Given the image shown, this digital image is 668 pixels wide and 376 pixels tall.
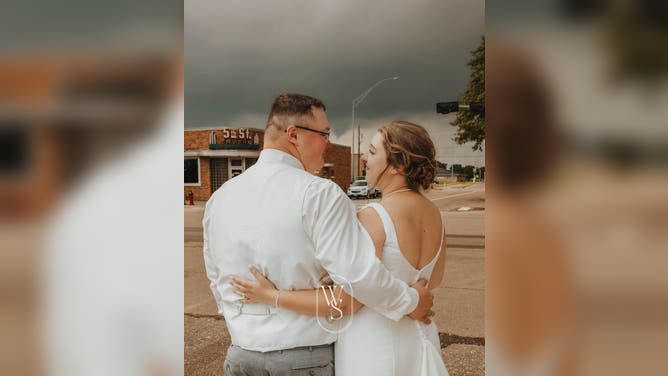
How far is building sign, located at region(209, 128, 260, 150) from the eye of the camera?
2059 mm

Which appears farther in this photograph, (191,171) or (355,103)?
(191,171)

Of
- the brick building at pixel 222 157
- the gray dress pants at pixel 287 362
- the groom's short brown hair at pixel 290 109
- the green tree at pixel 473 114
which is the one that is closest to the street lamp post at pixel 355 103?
the brick building at pixel 222 157

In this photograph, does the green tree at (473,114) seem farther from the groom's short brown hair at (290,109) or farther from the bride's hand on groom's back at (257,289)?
the bride's hand on groom's back at (257,289)

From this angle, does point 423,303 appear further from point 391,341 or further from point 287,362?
point 287,362

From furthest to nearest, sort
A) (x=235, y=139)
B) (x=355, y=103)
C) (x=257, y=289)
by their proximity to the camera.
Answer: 1. (x=235, y=139)
2. (x=355, y=103)
3. (x=257, y=289)

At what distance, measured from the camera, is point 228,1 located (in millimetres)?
2242

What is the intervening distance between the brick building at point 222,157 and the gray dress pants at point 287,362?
56 centimetres

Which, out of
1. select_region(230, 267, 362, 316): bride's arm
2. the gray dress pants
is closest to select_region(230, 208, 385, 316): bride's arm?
select_region(230, 267, 362, 316): bride's arm


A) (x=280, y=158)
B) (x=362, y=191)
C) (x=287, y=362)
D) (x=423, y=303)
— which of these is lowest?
(x=287, y=362)

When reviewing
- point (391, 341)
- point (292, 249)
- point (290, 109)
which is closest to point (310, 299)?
point (292, 249)

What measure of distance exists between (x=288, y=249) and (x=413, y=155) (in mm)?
497

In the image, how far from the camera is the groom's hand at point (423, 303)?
1.78 metres

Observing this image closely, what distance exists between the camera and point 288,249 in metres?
1.81

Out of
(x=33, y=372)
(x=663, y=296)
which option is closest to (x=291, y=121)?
(x=663, y=296)
